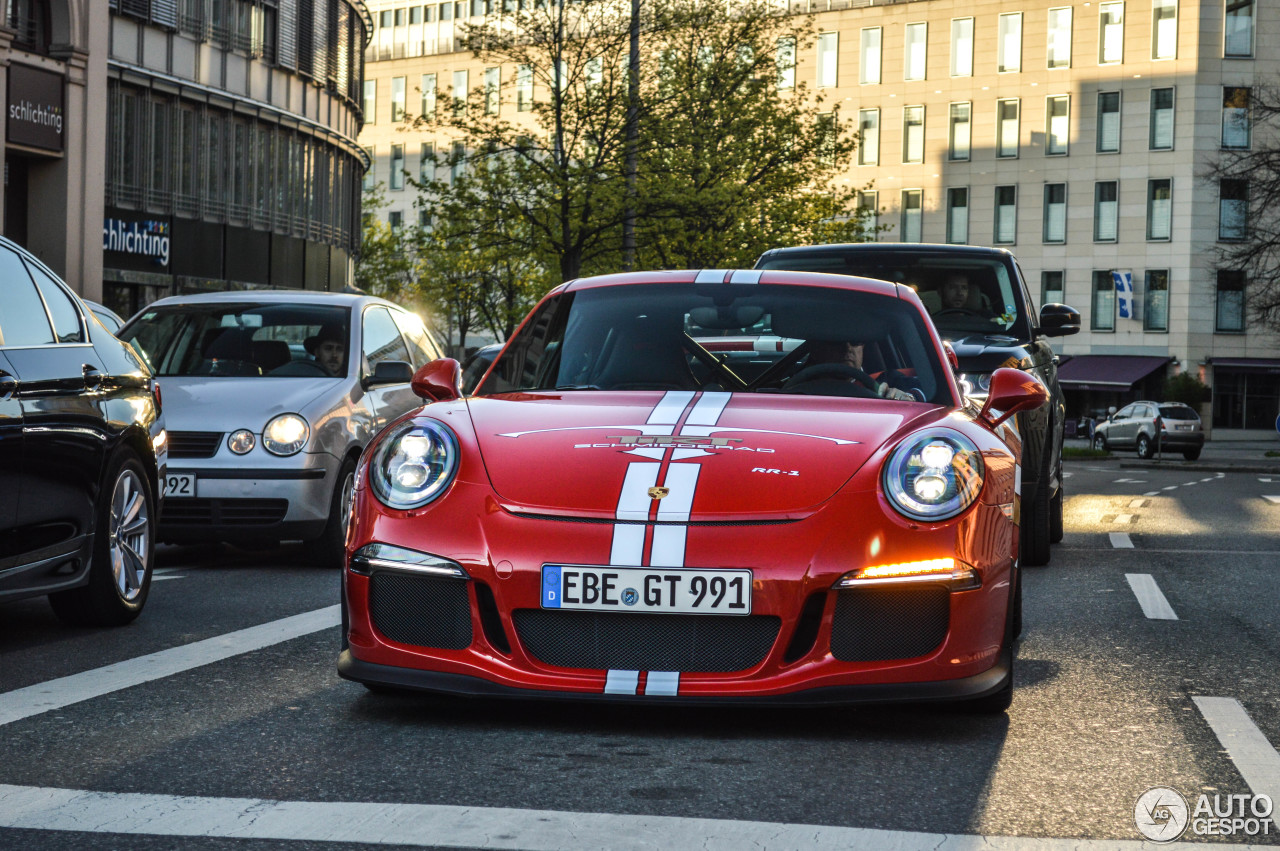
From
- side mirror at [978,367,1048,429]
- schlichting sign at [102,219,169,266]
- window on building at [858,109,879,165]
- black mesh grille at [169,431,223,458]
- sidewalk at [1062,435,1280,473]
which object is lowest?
sidewalk at [1062,435,1280,473]

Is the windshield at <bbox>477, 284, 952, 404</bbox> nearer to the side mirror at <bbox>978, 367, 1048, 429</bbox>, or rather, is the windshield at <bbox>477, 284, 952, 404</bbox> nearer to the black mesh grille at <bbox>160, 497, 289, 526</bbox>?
the side mirror at <bbox>978, 367, 1048, 429</bbox>

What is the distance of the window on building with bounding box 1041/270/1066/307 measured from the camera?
68.1 meters

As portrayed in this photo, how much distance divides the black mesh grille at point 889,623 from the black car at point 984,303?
541 cm

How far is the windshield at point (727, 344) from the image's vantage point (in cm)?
547

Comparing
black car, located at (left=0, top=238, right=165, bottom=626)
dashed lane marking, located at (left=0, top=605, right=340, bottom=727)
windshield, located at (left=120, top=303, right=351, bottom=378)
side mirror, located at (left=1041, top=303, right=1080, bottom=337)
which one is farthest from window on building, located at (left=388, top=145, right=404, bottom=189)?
dashed lane marking, located at (left=0, top=605, right=340, bottom=727)

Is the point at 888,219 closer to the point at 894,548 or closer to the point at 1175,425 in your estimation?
the point at 1175,425

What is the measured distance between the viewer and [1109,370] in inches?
2603

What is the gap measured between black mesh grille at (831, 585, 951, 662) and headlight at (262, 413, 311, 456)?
5.47 m

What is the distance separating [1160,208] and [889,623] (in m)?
65.1

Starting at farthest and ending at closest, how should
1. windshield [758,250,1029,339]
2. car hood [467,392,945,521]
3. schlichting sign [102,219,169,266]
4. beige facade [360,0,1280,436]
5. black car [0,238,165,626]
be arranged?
beige facade [360,0,1280,436] < schlichting sign [102,219,169,266] < windshield [758,250,1029,339] < black car [0,238,165,626] < car hood [467,392,945,521]

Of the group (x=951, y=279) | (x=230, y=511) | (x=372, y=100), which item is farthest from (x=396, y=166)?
(x=230, y=511)

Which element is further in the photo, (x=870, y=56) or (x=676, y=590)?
(x=870, y=56)

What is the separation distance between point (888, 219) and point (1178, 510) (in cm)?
5581

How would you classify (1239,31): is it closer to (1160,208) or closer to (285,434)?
(1160,208)
